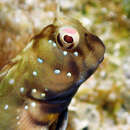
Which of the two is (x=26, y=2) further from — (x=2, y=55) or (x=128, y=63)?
(x=128, y=63)

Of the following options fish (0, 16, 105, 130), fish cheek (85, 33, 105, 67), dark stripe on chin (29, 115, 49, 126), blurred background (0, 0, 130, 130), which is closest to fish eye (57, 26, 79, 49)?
fish (0, 16, 105, 130)

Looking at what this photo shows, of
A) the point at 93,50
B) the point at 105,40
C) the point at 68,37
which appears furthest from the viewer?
the point at 105,40

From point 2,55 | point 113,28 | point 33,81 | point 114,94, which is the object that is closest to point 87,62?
point 33,81

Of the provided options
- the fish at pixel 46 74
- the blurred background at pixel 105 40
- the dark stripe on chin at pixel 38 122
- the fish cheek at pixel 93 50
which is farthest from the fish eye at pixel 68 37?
the blurred background at pixel 105 40

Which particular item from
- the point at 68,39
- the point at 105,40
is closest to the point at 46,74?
the point at 68,39

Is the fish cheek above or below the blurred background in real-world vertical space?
above

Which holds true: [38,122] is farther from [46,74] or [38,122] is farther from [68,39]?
[68,39]

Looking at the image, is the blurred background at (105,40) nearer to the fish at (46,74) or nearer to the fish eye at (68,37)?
the fish at (46,74)

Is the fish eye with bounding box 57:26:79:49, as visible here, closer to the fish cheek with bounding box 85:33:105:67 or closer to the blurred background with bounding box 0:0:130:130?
the fish cheek with bounding box 85:33:105:67
